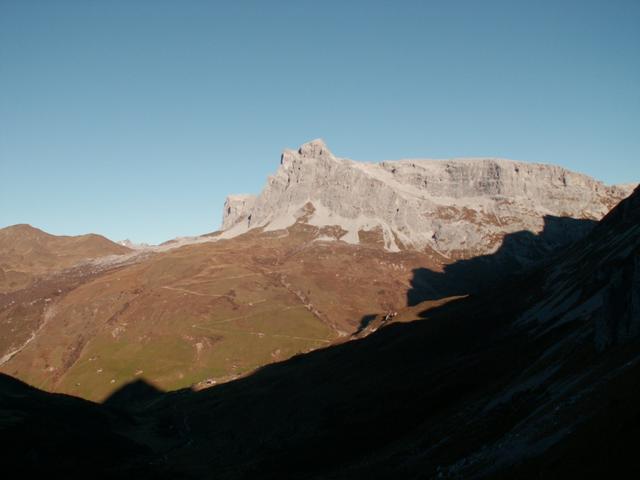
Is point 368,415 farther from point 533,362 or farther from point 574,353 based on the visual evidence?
point 574,353

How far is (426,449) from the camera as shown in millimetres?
54938

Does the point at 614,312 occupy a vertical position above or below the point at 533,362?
above

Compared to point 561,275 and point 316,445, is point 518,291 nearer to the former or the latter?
point 561,275

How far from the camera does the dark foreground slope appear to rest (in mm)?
36562

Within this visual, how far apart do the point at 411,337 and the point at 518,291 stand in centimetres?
3382

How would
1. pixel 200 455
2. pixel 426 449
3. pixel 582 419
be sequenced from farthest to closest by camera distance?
1. pixel 200 455
2. pixel 426 449
3. pixel 582 419

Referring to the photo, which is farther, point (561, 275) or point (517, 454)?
point (561, 275)

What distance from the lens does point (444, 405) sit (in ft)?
238

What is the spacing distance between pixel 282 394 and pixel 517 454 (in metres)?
103

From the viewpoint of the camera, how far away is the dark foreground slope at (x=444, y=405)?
3656cm

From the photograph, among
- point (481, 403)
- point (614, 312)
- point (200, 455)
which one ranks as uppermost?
point (614, 312)

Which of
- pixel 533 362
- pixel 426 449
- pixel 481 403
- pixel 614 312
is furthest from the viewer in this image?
pixel 533 362

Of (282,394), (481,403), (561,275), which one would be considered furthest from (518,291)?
(481,403)

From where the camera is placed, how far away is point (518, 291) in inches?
5699
